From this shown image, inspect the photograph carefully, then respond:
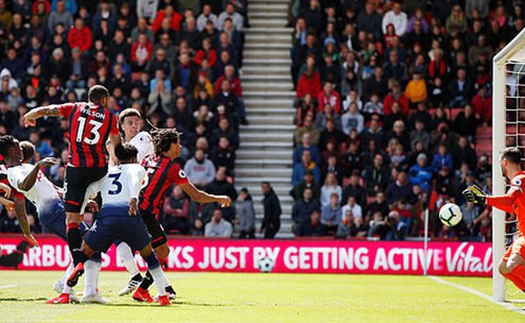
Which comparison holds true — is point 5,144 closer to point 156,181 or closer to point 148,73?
point 156,181

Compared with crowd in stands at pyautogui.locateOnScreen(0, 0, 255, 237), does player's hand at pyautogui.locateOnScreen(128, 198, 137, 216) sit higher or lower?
lower

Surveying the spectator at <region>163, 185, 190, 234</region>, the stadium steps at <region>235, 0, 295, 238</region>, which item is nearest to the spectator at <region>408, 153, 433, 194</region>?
the stadium steps at <region>235, 0, 295, 238</region>

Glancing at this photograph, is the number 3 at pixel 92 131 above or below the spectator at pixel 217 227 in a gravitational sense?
above

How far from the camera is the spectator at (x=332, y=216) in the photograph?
2473cm

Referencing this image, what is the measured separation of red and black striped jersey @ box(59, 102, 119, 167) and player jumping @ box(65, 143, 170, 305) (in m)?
0.52

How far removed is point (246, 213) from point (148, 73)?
16.7 ft

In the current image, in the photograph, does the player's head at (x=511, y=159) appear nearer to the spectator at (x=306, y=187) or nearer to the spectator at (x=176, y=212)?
the spectator at (x=306, y=187)

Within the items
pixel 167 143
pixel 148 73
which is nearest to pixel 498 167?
pixel 167 143

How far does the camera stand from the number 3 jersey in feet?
40.2

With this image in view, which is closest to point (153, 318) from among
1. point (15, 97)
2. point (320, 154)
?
point (320, 154)

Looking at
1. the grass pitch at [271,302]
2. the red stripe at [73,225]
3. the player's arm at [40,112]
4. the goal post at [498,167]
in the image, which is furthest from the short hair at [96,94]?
the goal post at [498,167]

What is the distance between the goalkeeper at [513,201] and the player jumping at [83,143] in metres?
4.33

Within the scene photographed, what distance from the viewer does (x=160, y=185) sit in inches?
Result: 528

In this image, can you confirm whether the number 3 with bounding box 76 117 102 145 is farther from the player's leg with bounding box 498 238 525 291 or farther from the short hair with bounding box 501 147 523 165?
the player's leg with bounding box 498 238 525 291
